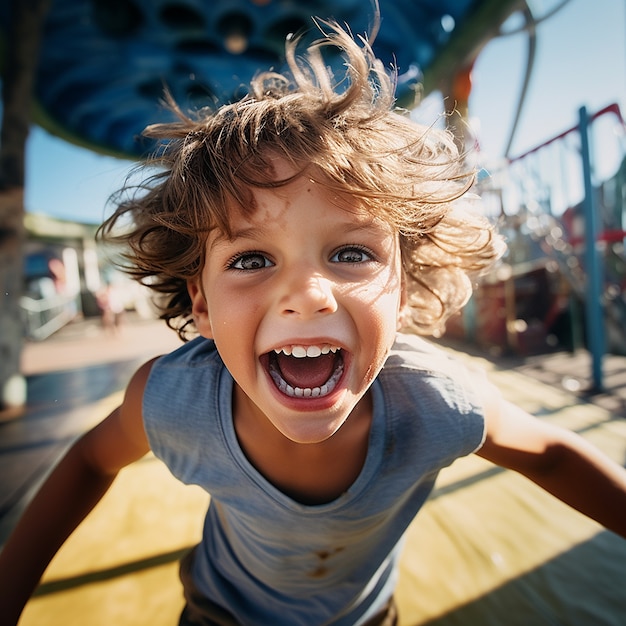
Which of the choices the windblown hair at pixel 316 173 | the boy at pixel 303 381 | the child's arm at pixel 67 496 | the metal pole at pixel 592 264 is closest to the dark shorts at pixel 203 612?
the boy at pixel 303 381

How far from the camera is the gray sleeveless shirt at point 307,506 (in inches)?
27.5

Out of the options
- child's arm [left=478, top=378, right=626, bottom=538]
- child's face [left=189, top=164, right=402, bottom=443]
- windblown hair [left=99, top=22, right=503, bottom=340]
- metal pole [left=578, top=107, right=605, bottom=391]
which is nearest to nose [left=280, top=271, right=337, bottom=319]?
child's face [left=189, top=164, right=402, bottom=443]

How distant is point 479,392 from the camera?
73cm

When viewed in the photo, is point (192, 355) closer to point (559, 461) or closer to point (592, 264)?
point (559, 461)


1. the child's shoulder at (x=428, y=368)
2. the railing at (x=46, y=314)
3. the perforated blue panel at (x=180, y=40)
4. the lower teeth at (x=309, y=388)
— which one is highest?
the perforated blue panel at (x=180, y=40)

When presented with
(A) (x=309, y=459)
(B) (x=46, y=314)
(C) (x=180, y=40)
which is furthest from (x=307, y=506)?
(B) (x=46, y=314)

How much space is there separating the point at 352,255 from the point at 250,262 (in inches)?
5.5

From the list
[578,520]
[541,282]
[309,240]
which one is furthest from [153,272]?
[541,282]

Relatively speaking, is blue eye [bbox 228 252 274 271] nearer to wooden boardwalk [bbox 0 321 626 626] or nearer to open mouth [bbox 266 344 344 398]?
open mouth [bbox 266 344 344 398]

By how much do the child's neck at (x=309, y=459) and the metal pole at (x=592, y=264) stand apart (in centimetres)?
200

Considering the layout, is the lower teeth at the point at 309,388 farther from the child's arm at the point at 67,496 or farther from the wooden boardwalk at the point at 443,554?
the wooden boardwalk at the point at 443,554

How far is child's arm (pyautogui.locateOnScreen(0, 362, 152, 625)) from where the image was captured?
69cm

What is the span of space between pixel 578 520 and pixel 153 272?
125 cm

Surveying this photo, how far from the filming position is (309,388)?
0.57 meters
